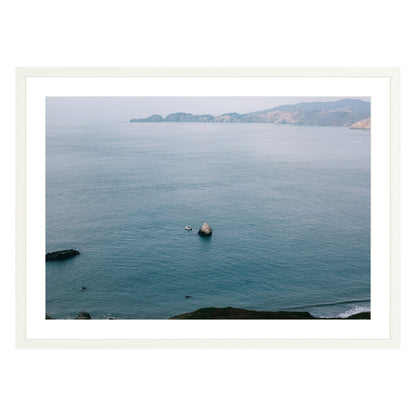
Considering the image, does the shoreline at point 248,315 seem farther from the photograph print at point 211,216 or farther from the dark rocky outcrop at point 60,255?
the dark rocky outcrop at point 60,255

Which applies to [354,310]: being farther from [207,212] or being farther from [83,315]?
[207,212]

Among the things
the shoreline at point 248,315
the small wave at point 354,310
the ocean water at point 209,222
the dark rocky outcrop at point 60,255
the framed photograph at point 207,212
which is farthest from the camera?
the dark rocky outcrop at point 60,255

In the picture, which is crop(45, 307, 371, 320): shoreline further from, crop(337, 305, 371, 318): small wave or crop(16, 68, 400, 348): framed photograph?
crop(337, 305, 371, 318): small wave

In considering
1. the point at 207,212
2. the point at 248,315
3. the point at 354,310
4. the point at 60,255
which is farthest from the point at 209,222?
the point at 248,315

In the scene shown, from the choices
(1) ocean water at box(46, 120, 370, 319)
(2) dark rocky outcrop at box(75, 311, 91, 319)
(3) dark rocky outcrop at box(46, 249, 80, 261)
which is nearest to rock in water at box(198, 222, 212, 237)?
(1) ocean water at box(46, 120, 370, 319)

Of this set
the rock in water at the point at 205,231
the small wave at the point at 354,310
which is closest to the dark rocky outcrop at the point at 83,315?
the small wave at the point at 354,310
